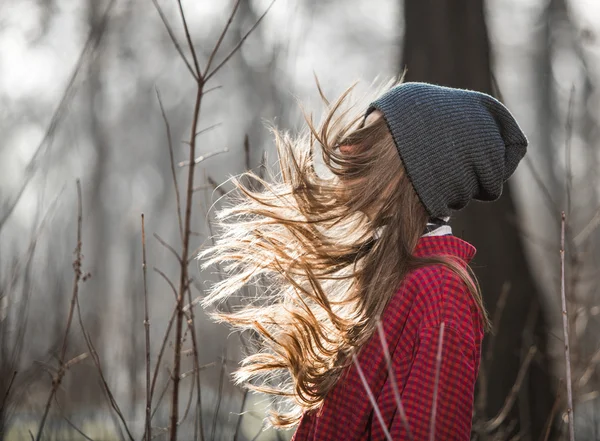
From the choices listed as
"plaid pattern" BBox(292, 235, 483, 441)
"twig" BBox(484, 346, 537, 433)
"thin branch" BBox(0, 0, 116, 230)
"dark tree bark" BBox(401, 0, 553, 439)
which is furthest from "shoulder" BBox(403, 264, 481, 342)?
"dark tree bark" BBox(401, 0, 553, 439)

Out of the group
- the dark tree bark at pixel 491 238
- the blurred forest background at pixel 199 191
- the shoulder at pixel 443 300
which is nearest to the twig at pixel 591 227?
the blurred forest background at pixel 199 191

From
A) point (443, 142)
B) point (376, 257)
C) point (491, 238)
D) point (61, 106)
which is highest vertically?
point (61, 106)

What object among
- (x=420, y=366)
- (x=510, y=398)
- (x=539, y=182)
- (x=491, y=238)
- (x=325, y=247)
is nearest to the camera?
(x=420, y=366)

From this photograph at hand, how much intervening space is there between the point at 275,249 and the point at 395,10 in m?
2.80

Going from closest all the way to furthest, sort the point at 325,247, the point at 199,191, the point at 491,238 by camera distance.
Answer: the point at 325,247, the point at 491,238, the point at 199,191

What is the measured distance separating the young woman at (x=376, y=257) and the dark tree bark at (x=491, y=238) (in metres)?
1.90

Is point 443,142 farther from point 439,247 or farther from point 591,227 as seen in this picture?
point 591,227

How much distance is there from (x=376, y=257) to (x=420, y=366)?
38 cm

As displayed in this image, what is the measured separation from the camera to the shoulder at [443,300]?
1.67 meters

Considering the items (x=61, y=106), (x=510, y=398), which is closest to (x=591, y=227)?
(x=510, y=398)

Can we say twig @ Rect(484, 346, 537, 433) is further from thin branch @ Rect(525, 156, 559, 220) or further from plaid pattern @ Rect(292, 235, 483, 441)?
plaid pattern @ Rect(292, 235, 483, 441)

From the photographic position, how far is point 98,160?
54.4 feet

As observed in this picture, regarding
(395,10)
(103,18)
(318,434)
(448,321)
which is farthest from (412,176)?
(395,10)

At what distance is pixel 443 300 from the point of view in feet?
5.56
